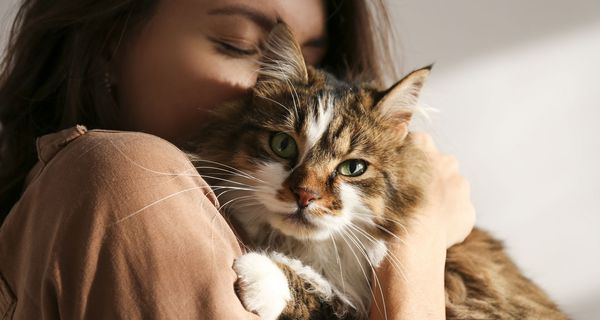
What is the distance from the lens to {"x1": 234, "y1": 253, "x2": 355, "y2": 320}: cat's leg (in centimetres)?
101

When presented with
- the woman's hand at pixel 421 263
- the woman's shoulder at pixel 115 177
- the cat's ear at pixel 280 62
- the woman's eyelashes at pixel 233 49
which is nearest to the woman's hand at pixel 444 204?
the woman's hand at pixel 421 263

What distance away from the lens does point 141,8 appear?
143 centimetres

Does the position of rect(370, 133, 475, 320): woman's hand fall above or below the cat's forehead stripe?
below

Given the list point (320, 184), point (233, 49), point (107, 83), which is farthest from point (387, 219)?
point (107, 83)

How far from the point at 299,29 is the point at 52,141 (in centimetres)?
73

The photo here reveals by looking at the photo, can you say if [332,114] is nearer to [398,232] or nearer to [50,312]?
[398,232]

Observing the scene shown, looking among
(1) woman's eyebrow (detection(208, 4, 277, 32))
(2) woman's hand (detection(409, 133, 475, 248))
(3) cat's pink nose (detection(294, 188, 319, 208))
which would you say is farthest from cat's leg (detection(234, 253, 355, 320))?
(1) woman's eyebrow (detection(208, 4, 277, 32))

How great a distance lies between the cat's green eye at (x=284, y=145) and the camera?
124cm

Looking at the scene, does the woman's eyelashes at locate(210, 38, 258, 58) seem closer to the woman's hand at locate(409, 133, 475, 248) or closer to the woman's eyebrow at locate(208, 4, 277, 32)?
the woman's eyebrow at locate(208, 4, 277, 32)

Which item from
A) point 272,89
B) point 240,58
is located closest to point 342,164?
point 272,89

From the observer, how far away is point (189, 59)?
1364mm

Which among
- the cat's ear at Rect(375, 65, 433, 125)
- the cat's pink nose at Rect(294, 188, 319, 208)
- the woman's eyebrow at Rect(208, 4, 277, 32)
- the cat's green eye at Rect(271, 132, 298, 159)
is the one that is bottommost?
the cat's pink nose at Rect(294, 188, 319, 208)

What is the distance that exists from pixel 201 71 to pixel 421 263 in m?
0.69

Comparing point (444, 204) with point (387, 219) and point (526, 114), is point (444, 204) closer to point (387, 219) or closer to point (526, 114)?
point (387, 219)
